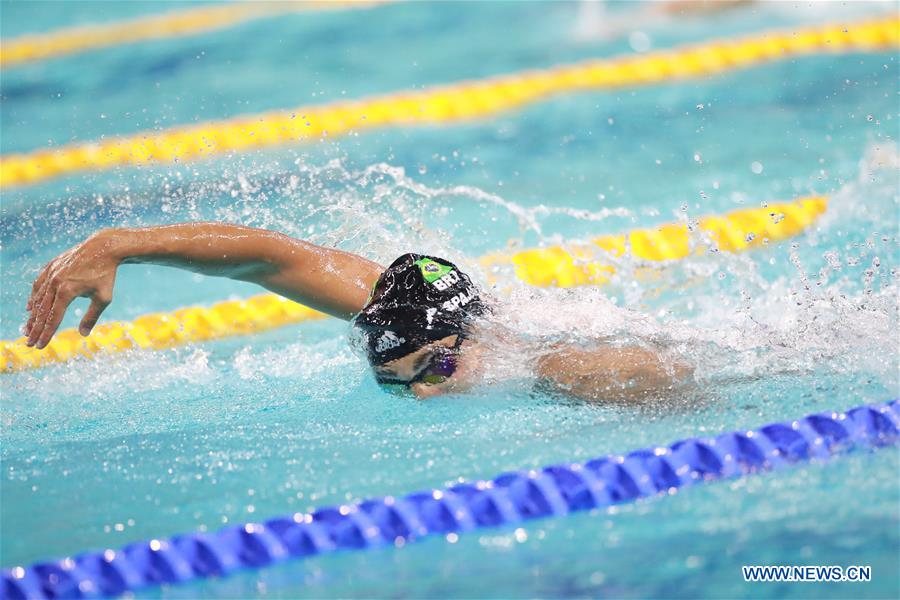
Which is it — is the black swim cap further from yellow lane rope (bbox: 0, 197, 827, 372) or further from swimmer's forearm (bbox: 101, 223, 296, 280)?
yellow lane rope (bbox: 0, 197, 827, 372)

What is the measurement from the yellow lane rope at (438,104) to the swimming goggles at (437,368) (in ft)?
7.67

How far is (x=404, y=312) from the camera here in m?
2.15

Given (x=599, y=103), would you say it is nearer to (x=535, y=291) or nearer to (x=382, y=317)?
(x=535, y=291)

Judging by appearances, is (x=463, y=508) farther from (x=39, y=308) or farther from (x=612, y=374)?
(x=39, y=308)

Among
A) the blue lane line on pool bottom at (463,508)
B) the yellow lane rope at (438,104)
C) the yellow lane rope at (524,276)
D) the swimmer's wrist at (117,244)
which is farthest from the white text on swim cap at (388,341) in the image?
the yellow lane rope at (438,104)

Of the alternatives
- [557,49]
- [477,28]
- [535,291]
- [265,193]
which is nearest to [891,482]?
[535,291]

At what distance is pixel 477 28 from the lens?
605 cm

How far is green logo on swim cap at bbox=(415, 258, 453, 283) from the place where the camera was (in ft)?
7.21

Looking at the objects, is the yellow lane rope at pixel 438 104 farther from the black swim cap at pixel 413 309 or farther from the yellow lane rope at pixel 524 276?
the black swim cap at pixel 413 309

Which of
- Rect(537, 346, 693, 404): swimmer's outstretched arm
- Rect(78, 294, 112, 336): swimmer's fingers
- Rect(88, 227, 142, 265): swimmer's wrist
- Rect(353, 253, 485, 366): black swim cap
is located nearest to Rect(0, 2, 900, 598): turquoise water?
Rect(537, 346, 693, 404): swimmer's outstretched arm

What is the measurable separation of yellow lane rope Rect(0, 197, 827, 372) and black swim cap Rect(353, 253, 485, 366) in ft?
3.49

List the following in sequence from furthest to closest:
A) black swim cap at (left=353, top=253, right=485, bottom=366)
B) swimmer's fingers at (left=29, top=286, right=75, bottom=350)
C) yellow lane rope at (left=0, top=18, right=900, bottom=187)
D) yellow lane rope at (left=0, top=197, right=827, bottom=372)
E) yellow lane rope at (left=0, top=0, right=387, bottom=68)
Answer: yellow lane rope at (left=0, top=0, right=387, bottom=68) < yellow lane rope at (left=0, top=18, right=900, bottom=187) < yellow lane rope at (left=0, top=197, right=827, bottom=372) < black swim cap at (left=353, top=253, right=485, bottom=366) < swimmer's fingers at (left=29, top=286, right=75, bottom=350)

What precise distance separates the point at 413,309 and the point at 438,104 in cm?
284

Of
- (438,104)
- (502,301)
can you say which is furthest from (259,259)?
(438,104)
